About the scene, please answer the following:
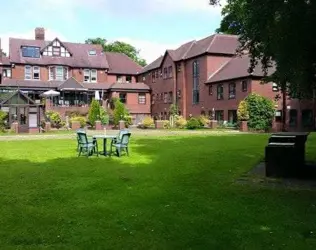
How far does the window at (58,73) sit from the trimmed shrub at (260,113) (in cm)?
2807

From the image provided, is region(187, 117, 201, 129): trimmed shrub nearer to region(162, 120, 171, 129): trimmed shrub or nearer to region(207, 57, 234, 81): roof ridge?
region(162, 120, 171, 129): trimmed shrub

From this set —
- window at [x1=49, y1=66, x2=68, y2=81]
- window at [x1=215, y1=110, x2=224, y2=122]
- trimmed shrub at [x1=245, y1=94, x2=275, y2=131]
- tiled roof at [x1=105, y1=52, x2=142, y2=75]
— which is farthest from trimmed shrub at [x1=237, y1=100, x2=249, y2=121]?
window at [x1=49, y1=66, x2=68, y2=81]

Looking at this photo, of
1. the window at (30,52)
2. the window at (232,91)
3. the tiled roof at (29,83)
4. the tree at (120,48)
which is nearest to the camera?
the window at (232,91)

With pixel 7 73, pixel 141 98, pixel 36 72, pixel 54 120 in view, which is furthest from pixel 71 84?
pixel 54 120

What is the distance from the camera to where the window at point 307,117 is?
40.9 m

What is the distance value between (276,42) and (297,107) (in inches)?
1336

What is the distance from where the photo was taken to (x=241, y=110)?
130 ft

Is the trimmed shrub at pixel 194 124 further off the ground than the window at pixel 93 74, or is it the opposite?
the window at pixel 93 74

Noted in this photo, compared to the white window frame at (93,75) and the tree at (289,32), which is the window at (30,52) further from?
the tree at (289,32)

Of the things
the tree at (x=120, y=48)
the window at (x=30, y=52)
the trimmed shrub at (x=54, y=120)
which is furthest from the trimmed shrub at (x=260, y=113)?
the tree at (x=120, y=48)

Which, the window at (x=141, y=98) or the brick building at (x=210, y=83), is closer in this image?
the brick building at (x=210, y=83)

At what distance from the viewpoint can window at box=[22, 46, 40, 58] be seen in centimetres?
5666

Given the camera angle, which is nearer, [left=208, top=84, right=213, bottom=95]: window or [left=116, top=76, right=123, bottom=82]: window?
[left=208, top=84, right=213, bottom=95]: window

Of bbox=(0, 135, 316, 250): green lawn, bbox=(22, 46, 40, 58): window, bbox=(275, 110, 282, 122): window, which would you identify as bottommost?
bbox=(0, 135, 316, 250): green lawn
